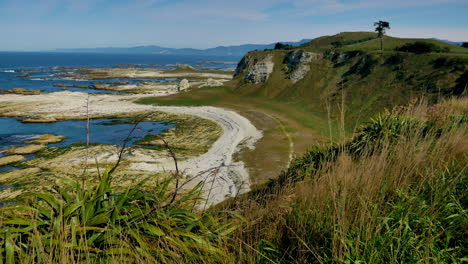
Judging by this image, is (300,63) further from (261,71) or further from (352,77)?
(352,77)

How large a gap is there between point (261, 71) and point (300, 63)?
20.8 ft

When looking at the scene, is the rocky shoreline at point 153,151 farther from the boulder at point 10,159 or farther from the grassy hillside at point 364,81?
the grassy hillside at point 364,81

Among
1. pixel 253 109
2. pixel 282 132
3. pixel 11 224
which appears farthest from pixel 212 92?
pixel 11 224

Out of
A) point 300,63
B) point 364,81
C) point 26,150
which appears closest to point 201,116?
point 26,150

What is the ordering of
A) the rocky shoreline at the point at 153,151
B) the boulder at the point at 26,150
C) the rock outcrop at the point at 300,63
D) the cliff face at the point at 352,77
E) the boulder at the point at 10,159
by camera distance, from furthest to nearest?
the rock outcrop at the point at 300,63
the cliff face at the point at 352,77
the boulder at the point at 26,150
the boulder at the point at 10,159
the rocky shoreline at the point at 153,151

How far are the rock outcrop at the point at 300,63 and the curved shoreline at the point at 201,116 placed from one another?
1392 centimetres

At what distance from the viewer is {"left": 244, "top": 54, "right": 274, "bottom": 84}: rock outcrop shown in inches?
1789

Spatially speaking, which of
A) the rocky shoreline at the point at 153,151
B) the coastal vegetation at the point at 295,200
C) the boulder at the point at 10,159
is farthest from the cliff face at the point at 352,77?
the boulder at the point at 10,159

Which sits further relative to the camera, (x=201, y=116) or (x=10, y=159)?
(x=201, y=116)

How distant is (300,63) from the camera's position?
42938 mm

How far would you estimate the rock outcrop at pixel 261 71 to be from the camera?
45.4 meters

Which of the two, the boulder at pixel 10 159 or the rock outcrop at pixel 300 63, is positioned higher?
the rock outcrop at pixel 300 63

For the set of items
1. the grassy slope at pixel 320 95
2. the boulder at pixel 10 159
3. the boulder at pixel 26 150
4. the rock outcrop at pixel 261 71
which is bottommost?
the boulder at pixel 10 159

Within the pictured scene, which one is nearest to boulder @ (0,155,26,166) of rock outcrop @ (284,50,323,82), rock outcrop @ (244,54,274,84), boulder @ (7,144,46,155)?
boulder @ (7,144,46,155)
